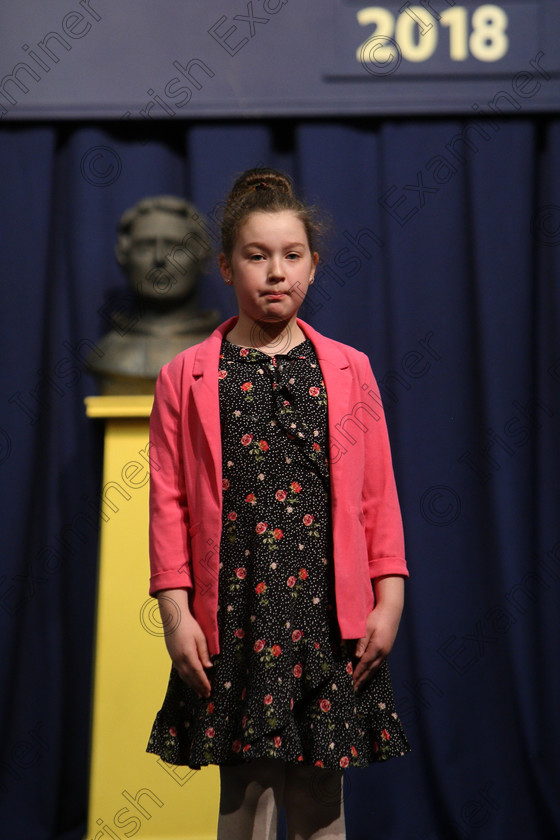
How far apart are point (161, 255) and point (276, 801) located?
46.5 inches

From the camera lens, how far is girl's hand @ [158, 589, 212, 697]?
1124mm

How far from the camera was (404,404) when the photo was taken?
2.13 m

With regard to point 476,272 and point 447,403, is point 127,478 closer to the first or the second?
point 447,403

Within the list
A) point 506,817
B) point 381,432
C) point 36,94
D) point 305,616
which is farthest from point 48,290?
point 506,817

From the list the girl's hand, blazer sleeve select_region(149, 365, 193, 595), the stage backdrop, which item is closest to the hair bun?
blazer sleeve select_region(149, 365, 193, 595)

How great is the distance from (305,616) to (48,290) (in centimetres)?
129

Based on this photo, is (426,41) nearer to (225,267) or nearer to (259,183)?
(259,183)

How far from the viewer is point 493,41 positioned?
2145mm

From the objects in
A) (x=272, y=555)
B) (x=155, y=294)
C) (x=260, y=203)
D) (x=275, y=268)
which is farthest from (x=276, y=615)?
(x=155, y=294)

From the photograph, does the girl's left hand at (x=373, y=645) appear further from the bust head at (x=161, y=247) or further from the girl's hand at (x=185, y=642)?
the bust head at (x=161, y=247)

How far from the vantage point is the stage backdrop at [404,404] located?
6.75 feet

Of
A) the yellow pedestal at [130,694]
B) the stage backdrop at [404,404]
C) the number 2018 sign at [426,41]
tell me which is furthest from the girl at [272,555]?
the number 2018 sign at [426,41]

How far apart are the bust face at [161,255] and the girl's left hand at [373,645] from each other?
102 cm

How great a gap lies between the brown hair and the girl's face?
2 cm
